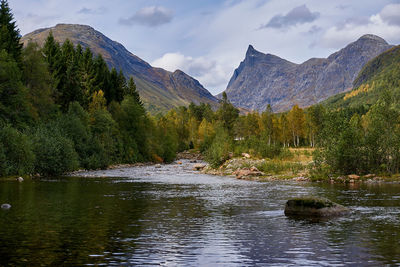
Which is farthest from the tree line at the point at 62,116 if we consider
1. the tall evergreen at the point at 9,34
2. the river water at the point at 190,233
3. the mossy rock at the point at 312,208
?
the mossy rock at the point at 312,208

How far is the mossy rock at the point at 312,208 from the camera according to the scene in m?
28.9

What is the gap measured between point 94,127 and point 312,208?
79942 millimetres

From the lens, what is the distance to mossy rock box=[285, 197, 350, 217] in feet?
94.8

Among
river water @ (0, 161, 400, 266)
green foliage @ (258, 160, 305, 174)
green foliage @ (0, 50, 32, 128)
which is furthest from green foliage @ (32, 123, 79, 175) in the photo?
green foliage @ (258, 160, 305, 174)

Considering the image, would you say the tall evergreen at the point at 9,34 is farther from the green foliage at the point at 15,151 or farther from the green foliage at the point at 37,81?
the green foliage at the point at 15,151

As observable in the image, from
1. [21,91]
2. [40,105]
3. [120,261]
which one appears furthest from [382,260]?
[40,105]

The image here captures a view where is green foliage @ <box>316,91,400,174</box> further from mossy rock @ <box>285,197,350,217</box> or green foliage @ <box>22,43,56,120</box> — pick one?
green foliage @ <box>22,43,56,120</box>

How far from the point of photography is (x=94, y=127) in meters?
101

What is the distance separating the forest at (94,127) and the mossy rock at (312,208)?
32273mm

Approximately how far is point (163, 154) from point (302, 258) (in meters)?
116

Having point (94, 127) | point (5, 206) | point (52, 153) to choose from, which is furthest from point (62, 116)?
point (5, 206)

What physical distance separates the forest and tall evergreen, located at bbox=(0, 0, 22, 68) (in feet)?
0.66

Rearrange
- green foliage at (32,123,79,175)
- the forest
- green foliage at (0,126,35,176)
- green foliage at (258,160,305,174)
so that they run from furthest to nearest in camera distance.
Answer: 1. green foliage at (32,123,79,175)
2. green foliage at (258,160,305,174)
3. green foliage at (0,126,35,176)
4. the forest

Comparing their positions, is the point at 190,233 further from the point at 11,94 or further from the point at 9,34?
the point at 9,34
